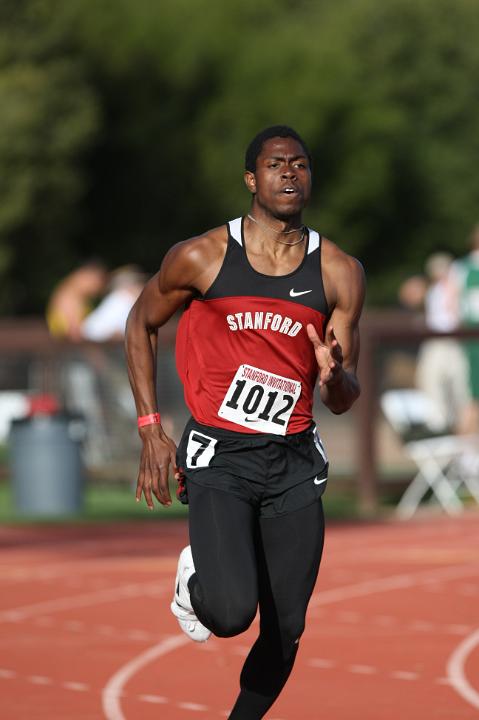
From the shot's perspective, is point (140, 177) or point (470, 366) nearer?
point (470, 366)

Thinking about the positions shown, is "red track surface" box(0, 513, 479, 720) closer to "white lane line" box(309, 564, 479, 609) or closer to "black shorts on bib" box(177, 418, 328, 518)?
"white lane line" box(309, 564, 479, 609)

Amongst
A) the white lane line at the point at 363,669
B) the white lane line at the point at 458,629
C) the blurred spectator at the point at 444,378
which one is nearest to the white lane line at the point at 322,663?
the white lane line at the point at 363,669

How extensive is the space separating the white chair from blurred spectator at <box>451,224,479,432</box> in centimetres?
25

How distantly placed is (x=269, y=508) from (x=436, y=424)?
35.5ft

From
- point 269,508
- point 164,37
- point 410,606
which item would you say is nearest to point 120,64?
point 164,37

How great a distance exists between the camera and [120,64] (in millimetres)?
67375

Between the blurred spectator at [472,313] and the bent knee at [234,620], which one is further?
the blurred spectator at [472,313]

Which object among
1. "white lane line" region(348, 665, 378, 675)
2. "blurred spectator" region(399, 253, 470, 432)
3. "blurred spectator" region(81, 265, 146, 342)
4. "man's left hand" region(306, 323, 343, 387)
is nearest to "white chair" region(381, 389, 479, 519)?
"blurred spectator" region(399, 253, 470, 432)

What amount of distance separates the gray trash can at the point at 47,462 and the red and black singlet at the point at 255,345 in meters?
10.2

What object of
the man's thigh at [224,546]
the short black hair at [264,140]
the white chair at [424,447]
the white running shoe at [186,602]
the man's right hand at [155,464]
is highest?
the short black hair at [264,140]

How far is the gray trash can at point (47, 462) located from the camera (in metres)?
16.3

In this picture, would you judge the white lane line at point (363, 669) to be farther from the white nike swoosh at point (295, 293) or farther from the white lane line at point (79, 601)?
the white nike swoosh at point (295, 293)

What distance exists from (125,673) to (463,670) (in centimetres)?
163

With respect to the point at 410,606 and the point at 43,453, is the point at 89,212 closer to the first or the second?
the point at 43,453
